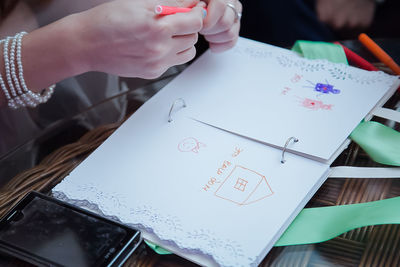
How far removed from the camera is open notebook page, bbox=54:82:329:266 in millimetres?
456

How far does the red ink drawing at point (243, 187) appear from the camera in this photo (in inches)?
19.3

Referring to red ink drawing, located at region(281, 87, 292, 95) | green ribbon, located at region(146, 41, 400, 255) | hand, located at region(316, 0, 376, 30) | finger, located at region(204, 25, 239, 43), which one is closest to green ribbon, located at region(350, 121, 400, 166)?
green ribbon, located at region(146, 41, 400, 255)

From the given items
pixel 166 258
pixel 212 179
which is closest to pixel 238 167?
pixel 212 179

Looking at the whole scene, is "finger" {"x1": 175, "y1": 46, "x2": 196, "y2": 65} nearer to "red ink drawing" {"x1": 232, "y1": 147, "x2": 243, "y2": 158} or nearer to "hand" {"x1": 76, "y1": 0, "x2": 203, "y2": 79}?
"hand" {"x1": 76, "y1": 0, "x2": 203, "y2": 79}

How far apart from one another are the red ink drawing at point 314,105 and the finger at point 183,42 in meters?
0.18

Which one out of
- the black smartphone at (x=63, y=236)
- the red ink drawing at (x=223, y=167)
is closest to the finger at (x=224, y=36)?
the red ink drawing at (x=223, y=167)

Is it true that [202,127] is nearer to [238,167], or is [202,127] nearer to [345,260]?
[238,167]

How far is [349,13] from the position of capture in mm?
1271

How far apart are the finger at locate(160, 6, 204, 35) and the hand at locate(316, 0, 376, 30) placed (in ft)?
2.70

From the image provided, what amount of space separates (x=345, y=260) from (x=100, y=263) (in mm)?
251

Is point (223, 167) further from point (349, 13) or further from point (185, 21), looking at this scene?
point (349, 13)

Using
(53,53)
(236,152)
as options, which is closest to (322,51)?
(236,152)

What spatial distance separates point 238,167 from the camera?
0.53 metres

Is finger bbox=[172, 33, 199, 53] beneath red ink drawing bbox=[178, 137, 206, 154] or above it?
above
